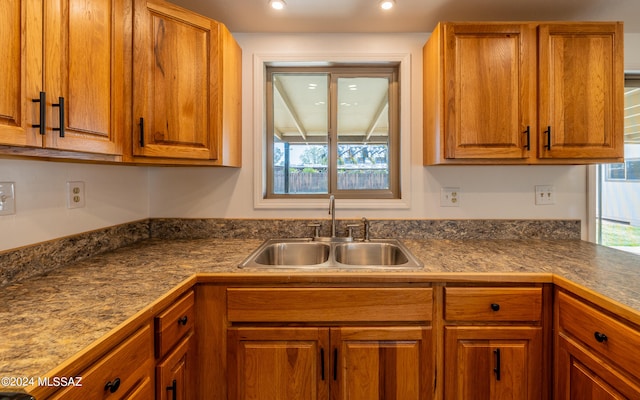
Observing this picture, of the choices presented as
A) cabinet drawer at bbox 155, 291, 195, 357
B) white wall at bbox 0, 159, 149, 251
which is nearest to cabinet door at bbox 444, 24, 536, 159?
cabinet drawer at bbox 155, 291, 195, 357

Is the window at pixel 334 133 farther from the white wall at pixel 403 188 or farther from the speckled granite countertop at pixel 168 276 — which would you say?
the speckled granite countertop at pixel 168 276

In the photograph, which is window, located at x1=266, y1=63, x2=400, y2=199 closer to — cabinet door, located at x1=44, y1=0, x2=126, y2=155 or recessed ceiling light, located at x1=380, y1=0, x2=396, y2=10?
recessed ceiling light, located at x1=380, y1=0, x2=396, y2=10

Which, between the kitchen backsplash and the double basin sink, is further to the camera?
the kitchen backsplash

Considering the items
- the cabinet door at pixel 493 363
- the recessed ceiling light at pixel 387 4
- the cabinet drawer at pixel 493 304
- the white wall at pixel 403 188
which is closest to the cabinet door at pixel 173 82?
the white wall at pixel 403 188

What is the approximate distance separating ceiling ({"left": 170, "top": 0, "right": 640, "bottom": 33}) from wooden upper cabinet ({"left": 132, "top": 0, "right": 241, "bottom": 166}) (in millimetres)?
225

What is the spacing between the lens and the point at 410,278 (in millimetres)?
1255

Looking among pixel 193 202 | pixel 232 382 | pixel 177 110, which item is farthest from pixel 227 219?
pixel 232 382

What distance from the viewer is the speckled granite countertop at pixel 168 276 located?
74cm

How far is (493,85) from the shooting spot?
1590 millimetres

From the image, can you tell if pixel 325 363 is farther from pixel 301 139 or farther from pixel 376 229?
pixel 301 139

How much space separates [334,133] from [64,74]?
1.41 metres

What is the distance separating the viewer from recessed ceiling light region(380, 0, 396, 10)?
1.59m

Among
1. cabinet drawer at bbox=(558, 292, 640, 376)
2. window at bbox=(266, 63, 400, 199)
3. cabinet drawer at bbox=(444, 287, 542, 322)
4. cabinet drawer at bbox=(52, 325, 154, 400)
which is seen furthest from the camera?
window at bbox=(266, 63, 400, 199)

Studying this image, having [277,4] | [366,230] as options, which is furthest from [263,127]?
[366,230]
